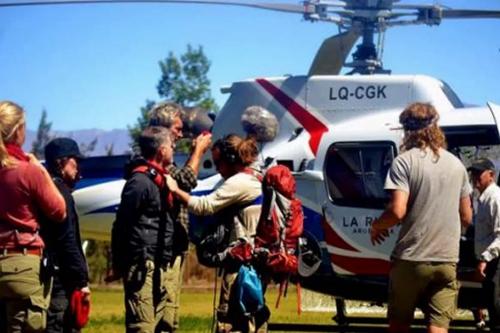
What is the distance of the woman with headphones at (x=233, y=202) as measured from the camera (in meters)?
7.95

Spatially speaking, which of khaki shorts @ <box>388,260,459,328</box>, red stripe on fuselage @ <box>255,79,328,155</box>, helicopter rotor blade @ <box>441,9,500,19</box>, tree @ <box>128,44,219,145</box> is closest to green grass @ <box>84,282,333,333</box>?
red stripe on fuselage @ <box>255,79,328,155</box>

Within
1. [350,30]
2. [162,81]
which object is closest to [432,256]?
[350,30]

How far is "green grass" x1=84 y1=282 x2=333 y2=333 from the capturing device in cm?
1337

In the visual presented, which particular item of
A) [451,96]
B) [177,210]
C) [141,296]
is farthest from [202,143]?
[451,96]

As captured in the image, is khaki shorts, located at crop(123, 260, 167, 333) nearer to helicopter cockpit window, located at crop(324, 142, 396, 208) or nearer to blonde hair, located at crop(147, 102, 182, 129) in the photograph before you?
blonde hair, located at crop(147, 102, 182, 129)

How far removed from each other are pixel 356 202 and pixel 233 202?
332 cm

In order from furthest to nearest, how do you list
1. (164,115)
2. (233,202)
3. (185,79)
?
(185,79) → (164,115) → (233,202)

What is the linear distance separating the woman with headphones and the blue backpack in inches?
2.9

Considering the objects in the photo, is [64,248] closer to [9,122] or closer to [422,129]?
[9,122]

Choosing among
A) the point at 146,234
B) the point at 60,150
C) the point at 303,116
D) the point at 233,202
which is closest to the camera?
the point at 60,150

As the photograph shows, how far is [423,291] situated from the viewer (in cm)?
723

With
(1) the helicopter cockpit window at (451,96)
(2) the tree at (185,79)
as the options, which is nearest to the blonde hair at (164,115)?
(1) the helicopter cockpit window at (451,96)

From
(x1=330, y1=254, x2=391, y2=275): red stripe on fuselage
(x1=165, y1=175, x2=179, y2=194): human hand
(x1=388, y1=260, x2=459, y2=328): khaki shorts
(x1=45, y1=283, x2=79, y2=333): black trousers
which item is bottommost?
(x1=330, y1=254, x2=391, y2=275): red stripe on fuselage

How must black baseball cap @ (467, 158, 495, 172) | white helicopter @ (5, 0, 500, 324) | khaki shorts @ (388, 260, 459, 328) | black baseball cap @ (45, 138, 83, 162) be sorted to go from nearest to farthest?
khaki shorts @ (388, 260, 459, 328) → black baseball cap @ (45, 138, 83, 162) → black baseball cap @ (467, 158, 495, 172) → white helicopter @ (5, 0, 500, 324)
